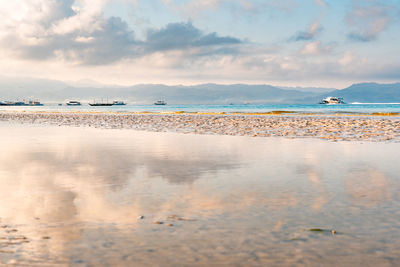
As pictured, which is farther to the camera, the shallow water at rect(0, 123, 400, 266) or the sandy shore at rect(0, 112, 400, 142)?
the sandy shore at rect(0, 112, 400, 142)

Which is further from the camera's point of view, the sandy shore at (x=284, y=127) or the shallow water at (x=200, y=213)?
the sandy shore at (x=284, y=127)

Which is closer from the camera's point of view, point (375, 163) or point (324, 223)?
point (324, 223)

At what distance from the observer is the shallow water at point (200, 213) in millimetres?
5223

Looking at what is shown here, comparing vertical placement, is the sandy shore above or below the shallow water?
above

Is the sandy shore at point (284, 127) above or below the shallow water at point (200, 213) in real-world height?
above

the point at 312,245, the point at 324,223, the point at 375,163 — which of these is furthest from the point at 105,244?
the point at 375,163

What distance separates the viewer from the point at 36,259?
16.6ft

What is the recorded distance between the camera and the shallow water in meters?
5.22

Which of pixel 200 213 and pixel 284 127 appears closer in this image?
pixel 200 213

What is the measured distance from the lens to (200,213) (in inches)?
280

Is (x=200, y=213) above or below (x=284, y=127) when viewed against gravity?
below

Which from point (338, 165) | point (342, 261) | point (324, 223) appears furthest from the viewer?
point (338, 165)

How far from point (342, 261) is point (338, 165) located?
827 centimetres

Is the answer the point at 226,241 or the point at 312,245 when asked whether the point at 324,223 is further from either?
the point at 226,241
